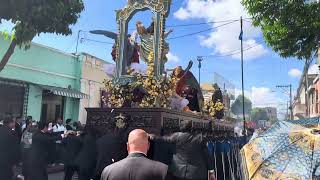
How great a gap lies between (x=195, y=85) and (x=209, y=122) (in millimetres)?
1150

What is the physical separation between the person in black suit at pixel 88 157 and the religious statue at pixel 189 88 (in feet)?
8.88

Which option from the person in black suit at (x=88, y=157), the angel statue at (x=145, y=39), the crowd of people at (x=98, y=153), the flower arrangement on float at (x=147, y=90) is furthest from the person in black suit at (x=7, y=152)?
the angel statue at (x=145, y=39)

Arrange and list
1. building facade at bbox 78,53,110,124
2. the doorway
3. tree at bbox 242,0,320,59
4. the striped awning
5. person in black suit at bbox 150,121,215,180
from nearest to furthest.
→ person in black suit at bbox 150,121,215,180
tree at bbox 242,0,320,59
the striped awning
the doorway
building facade at bbox 78,53,110,124

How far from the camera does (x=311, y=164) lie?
362 centimetres

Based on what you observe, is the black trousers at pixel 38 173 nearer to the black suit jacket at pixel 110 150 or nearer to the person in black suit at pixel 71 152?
the person in black suit at pixel 71 152

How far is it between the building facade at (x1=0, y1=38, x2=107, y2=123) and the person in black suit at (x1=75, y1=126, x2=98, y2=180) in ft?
33.1

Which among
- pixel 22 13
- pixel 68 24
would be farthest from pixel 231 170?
pixel 22 13

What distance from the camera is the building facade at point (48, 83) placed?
63.5ft

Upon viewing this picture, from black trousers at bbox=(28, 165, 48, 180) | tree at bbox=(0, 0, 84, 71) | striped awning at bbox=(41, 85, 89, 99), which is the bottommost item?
black trousers at bbox=(28, 165, 48, 180)

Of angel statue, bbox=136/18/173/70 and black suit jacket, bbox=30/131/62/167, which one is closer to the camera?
black suit jacket, bbox=30/131/62/167

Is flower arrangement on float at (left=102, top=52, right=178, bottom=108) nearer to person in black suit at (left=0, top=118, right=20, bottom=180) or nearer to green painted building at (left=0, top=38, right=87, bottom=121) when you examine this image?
person in black suit at (left=0, top=118, right=20, bottom=180)

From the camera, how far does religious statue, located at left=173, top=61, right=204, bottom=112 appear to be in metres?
10.8

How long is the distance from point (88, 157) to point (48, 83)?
13.8 m

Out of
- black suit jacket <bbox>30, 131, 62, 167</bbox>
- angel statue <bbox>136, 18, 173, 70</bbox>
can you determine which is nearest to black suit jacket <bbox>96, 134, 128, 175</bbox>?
black suit jacket <bbox>30, 131, 62, 167</bbox>
